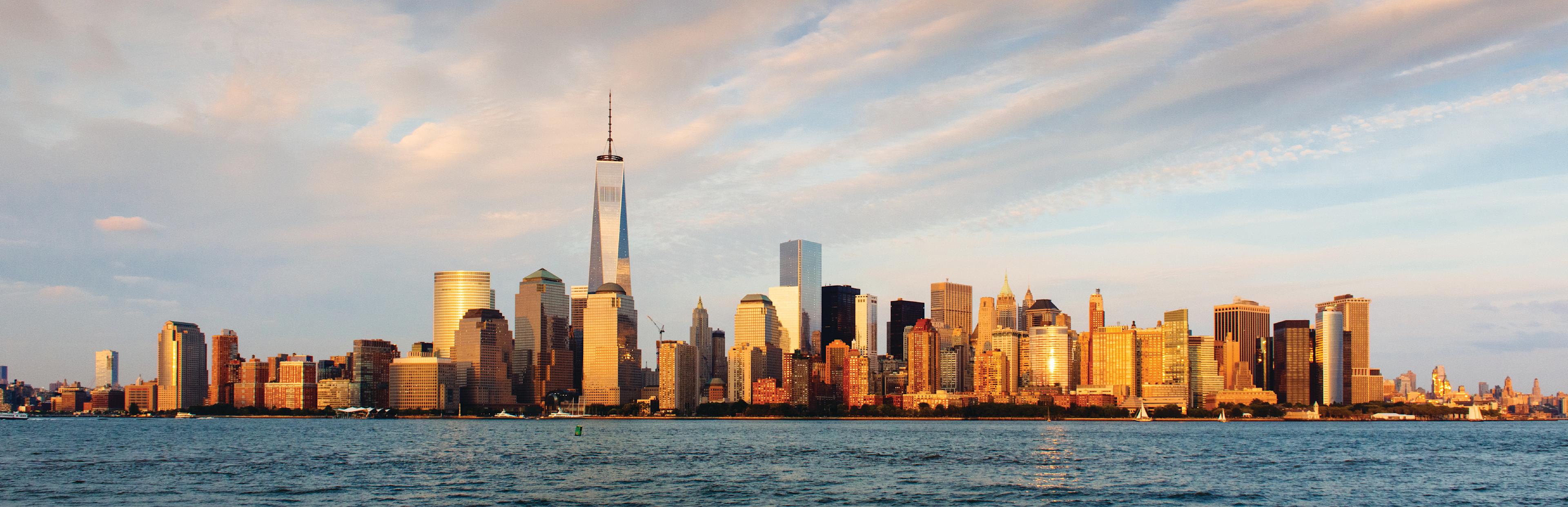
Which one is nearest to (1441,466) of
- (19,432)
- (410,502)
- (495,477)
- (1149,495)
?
(1149,495)

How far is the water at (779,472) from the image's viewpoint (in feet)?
247

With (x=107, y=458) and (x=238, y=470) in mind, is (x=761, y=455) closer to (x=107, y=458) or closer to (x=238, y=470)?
(x=238, y=470)

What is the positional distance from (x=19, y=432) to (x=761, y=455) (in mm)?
141876

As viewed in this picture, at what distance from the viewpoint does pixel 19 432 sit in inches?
7657

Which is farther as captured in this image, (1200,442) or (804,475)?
(1200,442)

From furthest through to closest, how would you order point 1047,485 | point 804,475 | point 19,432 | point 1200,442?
point 19,432 < point 1200,442 < point 804,475 < point 1047,485

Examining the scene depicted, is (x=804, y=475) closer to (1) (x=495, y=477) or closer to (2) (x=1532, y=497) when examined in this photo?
(1) (x=495, y=477)

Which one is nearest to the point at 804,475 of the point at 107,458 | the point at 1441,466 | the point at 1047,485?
the point at 1047,485

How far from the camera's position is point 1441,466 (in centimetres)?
10694

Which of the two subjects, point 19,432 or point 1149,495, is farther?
point 19,432

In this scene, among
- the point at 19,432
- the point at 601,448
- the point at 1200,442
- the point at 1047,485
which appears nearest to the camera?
the point at 1047,485

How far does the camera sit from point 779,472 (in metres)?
94.4

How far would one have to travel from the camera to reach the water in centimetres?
7544

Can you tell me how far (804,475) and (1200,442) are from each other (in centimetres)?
8124
